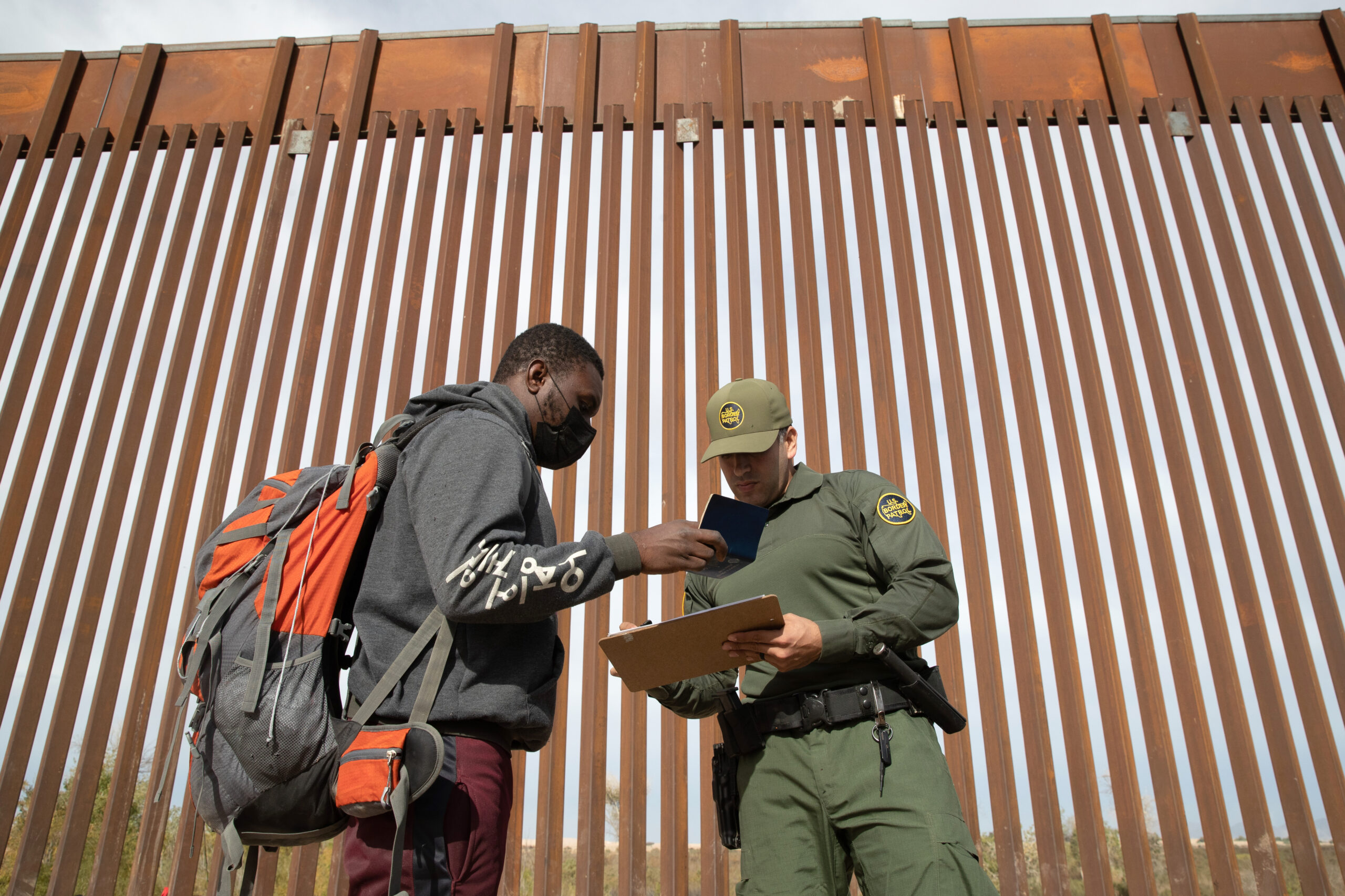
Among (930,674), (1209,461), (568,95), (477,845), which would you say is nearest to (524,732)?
(477,845)

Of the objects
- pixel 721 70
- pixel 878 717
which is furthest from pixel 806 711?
pixel 721 70

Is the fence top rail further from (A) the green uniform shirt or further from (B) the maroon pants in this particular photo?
(B) the maroon pants

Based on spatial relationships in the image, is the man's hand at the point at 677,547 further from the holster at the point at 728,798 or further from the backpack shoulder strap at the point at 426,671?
the holster at the point at 728,798

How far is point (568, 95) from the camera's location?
604 centimetres

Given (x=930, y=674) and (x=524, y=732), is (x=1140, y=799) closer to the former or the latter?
(x=930, y=674)

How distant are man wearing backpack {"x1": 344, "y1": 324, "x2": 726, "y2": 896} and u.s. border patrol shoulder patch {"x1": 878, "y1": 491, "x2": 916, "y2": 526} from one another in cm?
69

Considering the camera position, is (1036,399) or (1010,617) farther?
(1036,399)

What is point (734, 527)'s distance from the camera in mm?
1889

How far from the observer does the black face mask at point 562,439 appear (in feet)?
6.88

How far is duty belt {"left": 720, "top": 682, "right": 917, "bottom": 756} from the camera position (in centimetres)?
214

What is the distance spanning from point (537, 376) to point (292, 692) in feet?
2.94

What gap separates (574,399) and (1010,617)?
130 inches

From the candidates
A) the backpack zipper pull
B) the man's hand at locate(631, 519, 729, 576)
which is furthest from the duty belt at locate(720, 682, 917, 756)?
the backpack zipper pull

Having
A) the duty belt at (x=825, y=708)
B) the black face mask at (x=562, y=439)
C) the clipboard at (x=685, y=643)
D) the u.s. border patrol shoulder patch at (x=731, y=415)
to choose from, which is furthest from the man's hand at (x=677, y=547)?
the u.s. border patrol shoulder patch at (x=731, y=415)
